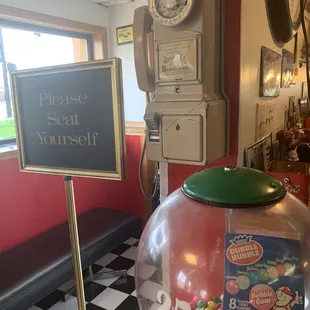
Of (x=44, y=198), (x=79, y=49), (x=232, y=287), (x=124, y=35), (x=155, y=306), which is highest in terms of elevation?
(x=124, y=35)

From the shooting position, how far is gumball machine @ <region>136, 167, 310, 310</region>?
0.68 meters

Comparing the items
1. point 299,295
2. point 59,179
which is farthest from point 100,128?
point 59,179

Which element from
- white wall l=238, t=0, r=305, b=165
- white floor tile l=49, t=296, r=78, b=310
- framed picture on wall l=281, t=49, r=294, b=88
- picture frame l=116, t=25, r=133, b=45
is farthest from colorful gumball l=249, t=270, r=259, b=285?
picture frame l=116, t=25, r=133, b=45

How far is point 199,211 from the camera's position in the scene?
32.0 inches

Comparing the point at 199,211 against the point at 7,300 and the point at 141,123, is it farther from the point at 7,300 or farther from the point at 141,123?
the point at 141,123

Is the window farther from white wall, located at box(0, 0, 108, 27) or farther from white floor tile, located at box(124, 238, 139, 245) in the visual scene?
white floor tile, located at box(124, 238, 139, 245)

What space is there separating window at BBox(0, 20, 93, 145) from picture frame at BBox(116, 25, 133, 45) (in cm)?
29

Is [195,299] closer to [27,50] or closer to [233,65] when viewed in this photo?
[233,65]

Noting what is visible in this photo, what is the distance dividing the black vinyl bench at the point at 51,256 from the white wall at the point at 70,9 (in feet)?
5.68

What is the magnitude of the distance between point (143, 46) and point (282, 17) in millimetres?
612

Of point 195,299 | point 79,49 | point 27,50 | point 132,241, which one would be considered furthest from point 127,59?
point 195,299

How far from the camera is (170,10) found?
0.98 m

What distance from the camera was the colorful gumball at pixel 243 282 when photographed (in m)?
0.68

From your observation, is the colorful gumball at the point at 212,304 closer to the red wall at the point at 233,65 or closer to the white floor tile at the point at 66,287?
the red wall at the point at 233,65
